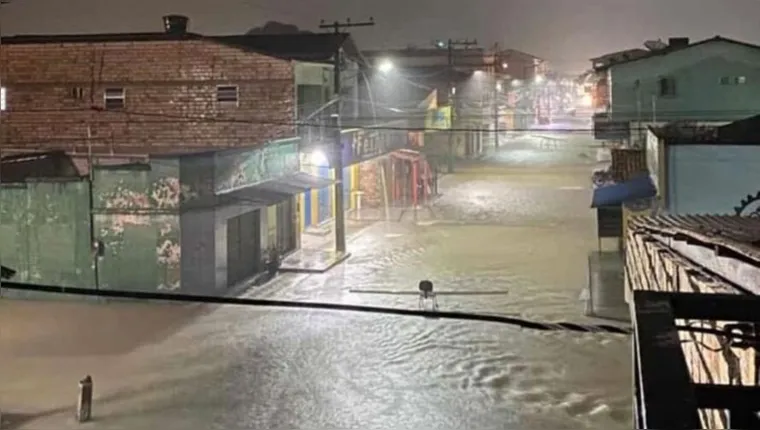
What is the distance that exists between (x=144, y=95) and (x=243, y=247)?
31.3 feet

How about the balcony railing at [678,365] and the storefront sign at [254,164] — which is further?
the storefront sign at [254,164]

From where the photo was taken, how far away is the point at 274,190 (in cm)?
2402

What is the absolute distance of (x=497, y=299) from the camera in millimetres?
19453

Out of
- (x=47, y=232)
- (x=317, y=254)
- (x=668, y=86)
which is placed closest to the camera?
(x=47, y=232)

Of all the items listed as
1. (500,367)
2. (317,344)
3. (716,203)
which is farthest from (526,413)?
(716,203)

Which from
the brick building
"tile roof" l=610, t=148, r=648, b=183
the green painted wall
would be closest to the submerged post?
the green painted wall

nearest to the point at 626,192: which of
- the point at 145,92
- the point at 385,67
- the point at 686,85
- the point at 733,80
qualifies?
the point at 145,92

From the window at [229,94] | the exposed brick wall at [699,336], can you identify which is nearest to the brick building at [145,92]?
the window at [229,94]

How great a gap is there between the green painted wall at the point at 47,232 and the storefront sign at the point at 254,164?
3123mm

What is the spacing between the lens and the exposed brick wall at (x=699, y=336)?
399cm

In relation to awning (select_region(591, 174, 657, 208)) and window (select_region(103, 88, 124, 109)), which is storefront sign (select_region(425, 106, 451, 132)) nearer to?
window (select_region(103, 88, 124, 109))

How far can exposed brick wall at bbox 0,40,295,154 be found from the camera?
2905 centimetres

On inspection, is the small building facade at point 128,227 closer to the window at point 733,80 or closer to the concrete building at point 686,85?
the concrete building at point 686,85

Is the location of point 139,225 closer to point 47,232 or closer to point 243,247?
point 47,232
